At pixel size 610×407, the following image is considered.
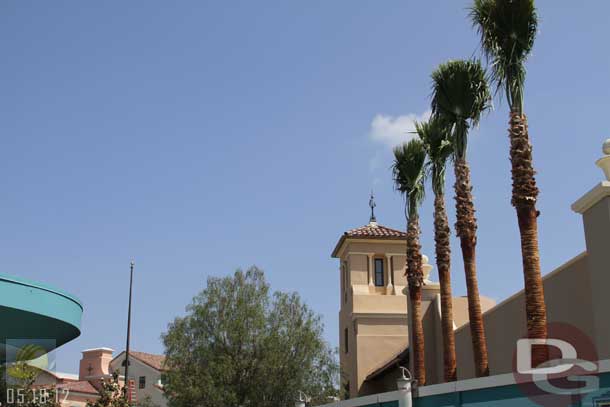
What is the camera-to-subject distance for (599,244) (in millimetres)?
13852

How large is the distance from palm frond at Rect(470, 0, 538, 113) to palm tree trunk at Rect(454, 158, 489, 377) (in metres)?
3.20

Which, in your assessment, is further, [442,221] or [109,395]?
[109,395]

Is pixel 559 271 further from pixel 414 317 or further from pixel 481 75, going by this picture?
pixel 414 317

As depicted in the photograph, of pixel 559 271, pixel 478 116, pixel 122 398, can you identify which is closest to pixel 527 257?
pixel 559 271

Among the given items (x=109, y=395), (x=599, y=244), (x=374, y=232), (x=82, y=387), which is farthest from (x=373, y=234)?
(x=82, y=387)

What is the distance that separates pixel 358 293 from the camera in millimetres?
34062

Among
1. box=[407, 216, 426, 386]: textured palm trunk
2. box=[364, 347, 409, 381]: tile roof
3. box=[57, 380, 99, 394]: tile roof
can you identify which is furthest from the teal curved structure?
box=[57, 380, 99, 394]: tile roof

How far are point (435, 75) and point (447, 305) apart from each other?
6.35 m

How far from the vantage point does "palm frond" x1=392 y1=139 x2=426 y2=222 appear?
963 inches

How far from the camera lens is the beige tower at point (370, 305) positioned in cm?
3241

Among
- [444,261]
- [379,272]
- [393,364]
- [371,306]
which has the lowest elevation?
[393,364]

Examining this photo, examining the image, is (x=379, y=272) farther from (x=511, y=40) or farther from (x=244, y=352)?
(x=511, y=40)

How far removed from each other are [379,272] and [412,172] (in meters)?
11.3

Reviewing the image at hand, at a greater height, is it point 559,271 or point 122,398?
point 559,271
